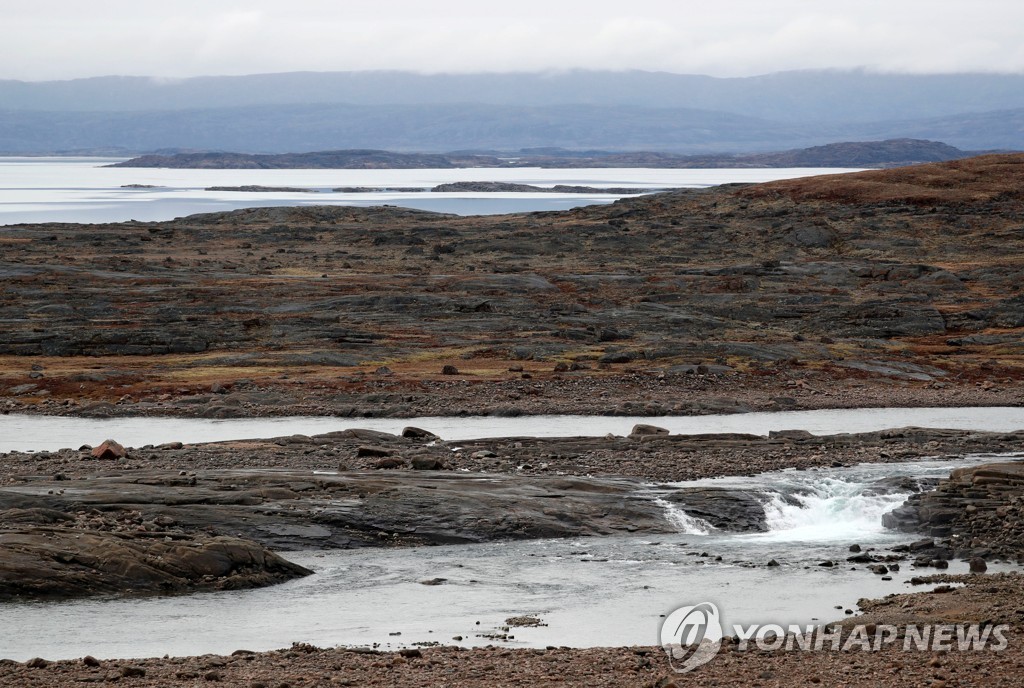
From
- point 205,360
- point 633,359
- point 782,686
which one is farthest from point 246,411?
point 782,686

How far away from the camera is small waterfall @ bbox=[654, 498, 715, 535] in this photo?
103 feet

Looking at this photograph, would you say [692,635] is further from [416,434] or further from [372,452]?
[416,434]

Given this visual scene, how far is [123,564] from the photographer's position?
26.0 m

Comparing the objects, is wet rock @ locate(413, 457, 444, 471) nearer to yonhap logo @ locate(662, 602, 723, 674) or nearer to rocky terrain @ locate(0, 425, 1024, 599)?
rocky terrain @ locate(0, 425, 1024, 599)

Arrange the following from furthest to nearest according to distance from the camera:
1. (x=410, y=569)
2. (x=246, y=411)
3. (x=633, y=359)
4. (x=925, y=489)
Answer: (x=633, y=359) → (x=246, y=411) → (x=925, y=489) → (x=410, y=569)

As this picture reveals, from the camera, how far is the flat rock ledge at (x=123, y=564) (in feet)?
83.0

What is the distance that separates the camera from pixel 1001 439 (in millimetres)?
40562

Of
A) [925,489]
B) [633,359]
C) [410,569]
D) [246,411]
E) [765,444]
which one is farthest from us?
[633,359]

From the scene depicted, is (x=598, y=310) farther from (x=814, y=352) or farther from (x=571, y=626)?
(x=571, y=626)

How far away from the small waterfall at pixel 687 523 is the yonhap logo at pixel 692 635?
6.61m

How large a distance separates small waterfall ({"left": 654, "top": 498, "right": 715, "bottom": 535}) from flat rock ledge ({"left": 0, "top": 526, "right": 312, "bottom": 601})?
30.7ft

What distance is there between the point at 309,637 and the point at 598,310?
48655 mm

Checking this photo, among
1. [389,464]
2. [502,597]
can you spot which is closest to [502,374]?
[389,464]

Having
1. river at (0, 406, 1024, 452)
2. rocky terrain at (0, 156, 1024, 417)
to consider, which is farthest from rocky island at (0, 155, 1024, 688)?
river at (0, 406, 1024, 452)
